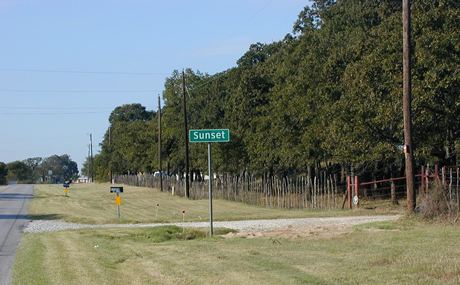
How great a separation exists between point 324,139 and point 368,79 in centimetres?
660

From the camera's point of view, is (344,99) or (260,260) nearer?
(260,260)

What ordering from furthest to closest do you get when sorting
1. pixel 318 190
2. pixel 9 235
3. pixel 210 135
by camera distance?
1. pixel 318 190
2. pixel 9 235
3. pixel 210 135

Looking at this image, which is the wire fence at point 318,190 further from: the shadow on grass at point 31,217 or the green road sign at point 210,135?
the shadow on grass at point 31,217

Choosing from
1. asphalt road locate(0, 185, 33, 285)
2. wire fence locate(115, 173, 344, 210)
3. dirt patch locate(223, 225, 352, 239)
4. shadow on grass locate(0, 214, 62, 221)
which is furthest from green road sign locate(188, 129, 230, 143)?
shadow on grass locate(0, 214, 62, 221)

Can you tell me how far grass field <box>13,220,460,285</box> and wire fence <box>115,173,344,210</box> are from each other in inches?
723

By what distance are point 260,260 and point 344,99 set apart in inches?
923

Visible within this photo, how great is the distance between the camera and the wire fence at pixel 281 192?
133 feet

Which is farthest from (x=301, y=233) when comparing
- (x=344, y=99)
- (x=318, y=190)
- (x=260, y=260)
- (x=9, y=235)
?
(x=318, y=190)

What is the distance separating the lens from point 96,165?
143000 mm

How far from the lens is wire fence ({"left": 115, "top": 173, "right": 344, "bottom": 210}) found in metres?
40.5

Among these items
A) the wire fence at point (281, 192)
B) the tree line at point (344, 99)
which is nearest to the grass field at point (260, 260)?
the tree line at point (344, 99)

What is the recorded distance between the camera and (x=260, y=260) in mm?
14883

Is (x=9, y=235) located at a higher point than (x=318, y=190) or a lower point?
lower

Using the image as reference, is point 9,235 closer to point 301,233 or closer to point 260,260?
point 301,233
